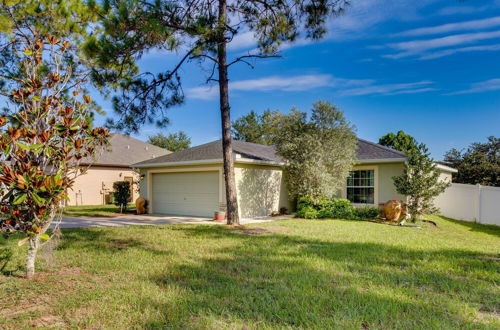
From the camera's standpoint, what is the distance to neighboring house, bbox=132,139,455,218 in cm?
1262

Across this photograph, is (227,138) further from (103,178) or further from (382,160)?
(103,178)

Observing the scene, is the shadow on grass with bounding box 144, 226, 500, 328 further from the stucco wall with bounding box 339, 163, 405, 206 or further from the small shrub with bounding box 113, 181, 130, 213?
the small shrub with bounding box 113, 181, 130, 213

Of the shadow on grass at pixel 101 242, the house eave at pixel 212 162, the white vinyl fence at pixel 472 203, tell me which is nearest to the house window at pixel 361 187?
the house eave at pixel 212 162

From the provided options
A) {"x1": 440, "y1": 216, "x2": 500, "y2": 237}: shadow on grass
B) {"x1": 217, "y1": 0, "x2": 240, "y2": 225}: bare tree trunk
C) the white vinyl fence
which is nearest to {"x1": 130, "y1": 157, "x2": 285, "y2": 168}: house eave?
{"x1": 217, "y1": 0, "x2": 240, "y2": 225}: bare tree trunk

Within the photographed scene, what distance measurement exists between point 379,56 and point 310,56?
3.53 meters

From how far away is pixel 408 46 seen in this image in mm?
12516

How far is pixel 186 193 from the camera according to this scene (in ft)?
45.5

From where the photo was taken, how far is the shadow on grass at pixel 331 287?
3.09 metres

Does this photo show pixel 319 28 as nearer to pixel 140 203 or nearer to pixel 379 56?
pixel 379 56

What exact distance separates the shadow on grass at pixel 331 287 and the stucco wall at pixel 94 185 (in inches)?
667

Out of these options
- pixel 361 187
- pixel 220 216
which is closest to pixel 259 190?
pixel 220 216

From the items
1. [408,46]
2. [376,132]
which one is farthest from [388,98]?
[376,132]

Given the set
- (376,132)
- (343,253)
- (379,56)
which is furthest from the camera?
(376,132)

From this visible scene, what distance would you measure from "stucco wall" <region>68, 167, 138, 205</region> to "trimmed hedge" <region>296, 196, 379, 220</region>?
14177 mm
